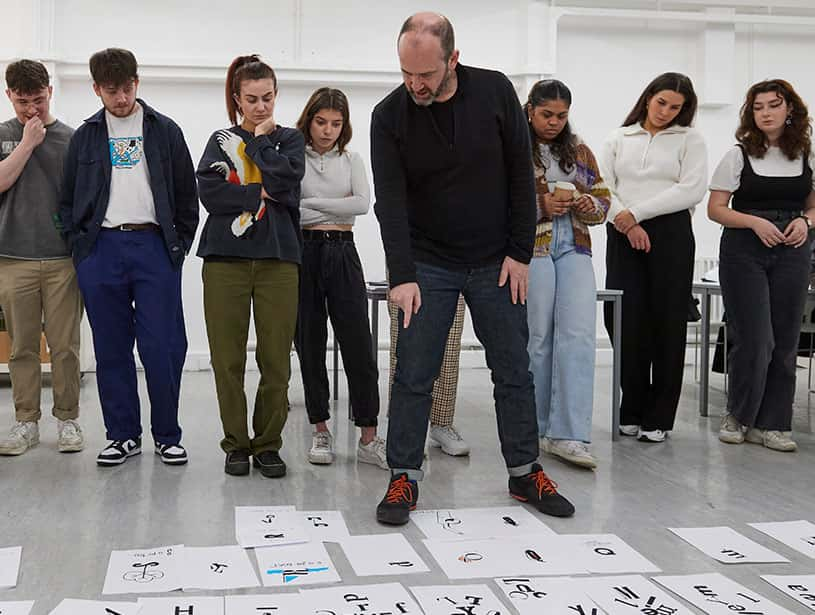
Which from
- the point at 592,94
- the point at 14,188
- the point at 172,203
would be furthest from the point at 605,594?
the point at 592,94

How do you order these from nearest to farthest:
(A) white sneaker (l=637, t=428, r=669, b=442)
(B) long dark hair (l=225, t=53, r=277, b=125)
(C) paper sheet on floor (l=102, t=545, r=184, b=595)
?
(C) paper sheet on floor (l=102, t=545, r=184, b=595), (B) long dark hair (l=225, t=53, r=277, b=125), (A) white sneaker (l=637, t=428, r=669, b=442)

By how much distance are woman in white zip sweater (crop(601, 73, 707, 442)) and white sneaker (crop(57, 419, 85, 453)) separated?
208 cm

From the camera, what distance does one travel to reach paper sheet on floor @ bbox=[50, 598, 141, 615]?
1.75 m

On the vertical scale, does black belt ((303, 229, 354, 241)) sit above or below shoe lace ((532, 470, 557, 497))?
above

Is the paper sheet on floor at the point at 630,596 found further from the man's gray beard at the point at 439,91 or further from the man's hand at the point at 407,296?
the man's gray beard at the point at 439,91

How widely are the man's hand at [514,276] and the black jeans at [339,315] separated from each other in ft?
2.52

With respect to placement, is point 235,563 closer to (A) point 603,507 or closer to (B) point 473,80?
(A) point 603,507

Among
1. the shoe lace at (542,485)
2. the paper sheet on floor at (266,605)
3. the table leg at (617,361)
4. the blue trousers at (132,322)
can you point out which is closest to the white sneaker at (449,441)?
the table leg at (617,361)

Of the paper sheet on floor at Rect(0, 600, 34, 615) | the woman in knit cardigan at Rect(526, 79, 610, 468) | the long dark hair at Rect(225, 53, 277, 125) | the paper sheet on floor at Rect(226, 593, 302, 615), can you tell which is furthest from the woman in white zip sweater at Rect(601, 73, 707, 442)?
the paper sheet on floor at Rect(0, 600, 34, 615)

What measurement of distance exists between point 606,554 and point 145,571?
42.2 inches

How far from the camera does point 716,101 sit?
6.29 m

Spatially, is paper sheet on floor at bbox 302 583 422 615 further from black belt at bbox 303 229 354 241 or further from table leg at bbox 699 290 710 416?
table leg at bbox 699 290 710 416

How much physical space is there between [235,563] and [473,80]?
1.35 m

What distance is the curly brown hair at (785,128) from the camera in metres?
3.31
